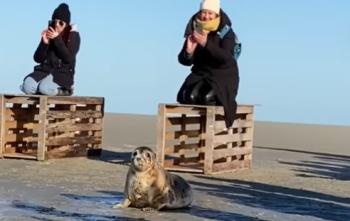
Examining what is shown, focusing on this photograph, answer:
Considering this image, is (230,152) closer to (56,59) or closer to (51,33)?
(56,59)

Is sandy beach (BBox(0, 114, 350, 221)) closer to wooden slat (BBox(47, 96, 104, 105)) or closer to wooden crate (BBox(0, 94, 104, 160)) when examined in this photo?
wooden crate (BBox(0, 94, 104, 160))

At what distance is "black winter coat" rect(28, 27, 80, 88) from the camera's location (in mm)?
12656

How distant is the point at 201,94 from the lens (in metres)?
11.7

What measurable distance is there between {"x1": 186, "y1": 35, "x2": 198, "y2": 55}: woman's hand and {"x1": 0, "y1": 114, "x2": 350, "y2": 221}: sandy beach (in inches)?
66.9

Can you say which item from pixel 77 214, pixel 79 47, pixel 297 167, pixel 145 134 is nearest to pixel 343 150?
pixel 145 134

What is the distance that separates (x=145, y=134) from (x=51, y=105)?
1154cm

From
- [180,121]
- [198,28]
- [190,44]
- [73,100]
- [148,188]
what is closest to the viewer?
[148,188]

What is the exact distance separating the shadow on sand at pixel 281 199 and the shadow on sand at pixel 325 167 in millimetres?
2322

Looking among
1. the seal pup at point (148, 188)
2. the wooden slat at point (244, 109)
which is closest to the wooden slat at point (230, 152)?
the wooden slat at point (244, 109)

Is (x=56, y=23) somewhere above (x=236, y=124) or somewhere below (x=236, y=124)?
above

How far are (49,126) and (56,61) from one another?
105 centimetres

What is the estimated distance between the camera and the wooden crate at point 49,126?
1231cm

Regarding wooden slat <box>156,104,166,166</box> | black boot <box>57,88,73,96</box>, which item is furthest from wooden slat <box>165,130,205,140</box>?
black boot <box>57,88,73,96</box>

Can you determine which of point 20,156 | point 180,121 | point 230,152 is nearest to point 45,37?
point 20,156
